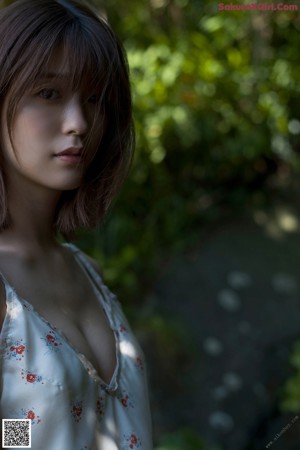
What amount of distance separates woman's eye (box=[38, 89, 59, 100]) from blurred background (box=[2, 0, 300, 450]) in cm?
203

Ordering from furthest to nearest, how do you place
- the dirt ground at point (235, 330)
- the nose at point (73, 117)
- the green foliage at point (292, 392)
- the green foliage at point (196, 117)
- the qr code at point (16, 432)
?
the green foliage at point (196, 117), the dirt ground at point (235, 330), the green foliage at point (292, 392), the nose at point (73, 117), the qr code at point (16, 432)

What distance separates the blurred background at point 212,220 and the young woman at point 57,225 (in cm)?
186

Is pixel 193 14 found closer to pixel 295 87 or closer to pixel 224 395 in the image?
pixel 295 87

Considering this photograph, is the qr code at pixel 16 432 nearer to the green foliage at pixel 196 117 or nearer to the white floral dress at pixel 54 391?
the white floral dress at pixel 54 391

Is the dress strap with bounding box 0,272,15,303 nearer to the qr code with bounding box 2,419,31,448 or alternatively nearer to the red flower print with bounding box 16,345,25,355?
the red flower print with bounding box 16,345,25,355

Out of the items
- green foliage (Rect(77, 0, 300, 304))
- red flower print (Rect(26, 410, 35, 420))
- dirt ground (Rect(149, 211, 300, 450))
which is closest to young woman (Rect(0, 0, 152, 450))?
red flower print (Rect(26, 410, 35, 420))

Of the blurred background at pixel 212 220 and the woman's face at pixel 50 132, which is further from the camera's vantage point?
the blurred background at pixel 212 220

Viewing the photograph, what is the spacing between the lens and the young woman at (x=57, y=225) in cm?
100

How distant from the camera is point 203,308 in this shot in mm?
3533

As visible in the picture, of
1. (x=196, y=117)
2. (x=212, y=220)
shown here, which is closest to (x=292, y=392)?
(x=212, y=220)

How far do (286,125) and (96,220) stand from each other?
2740mm

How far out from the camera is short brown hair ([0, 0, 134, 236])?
40.6 inches

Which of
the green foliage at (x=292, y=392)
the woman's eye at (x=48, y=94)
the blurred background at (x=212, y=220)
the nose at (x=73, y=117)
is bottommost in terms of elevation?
the green foliage at (x=292, y=392)

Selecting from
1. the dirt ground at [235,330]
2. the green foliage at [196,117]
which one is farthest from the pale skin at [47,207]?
the green foliage at [196,117]
